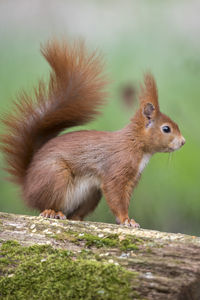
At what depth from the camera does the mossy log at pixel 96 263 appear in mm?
1127

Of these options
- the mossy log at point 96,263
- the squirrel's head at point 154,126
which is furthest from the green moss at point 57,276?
the squirrel's head at point 154,126

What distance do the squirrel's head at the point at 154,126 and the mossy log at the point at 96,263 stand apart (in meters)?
0.50

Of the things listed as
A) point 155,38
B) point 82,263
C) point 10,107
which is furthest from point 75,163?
point 155,38

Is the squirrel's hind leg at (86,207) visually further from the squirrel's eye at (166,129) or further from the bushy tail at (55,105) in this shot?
the squirrel's eye at (166,129)

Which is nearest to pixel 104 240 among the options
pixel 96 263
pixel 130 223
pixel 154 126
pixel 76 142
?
pixel 96 263

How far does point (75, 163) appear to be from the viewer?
1.77m

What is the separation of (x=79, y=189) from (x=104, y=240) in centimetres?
47

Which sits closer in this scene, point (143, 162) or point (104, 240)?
point (104, 240)

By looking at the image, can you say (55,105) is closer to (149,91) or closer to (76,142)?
(76,142)

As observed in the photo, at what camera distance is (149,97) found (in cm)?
184

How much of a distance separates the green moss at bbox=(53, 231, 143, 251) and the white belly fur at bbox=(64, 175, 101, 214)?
0.39m

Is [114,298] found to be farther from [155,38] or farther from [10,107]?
[155,38]

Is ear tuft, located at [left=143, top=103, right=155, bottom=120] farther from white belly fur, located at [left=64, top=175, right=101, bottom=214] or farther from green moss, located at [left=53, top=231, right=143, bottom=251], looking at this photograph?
green moss, located at [left=53, top=231, right=143, bottom=251]

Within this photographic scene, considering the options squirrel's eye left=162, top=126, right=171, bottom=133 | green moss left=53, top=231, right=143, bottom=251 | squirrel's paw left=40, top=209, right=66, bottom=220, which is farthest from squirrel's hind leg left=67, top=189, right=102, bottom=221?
green moss left=53, top=231, right=143, bottom=251
